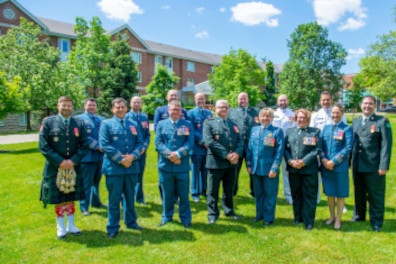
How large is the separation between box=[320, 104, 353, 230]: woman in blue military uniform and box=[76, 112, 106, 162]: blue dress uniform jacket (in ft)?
14.3

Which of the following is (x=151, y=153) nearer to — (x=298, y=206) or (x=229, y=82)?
(x=298, y=206)

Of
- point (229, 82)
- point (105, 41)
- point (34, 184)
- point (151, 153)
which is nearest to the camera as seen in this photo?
point (34, 184)

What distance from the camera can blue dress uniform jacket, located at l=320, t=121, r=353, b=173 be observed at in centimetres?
445

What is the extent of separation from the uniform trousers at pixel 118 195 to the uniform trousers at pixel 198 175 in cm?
187

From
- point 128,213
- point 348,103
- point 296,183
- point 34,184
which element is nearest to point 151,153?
point 34,184

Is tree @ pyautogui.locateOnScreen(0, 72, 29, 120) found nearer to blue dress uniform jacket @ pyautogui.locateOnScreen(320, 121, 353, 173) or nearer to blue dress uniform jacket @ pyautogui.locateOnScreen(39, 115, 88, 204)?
blue dress uniform jacket @ pyautogui.locateOnScreen(39, 115, 88, 204)

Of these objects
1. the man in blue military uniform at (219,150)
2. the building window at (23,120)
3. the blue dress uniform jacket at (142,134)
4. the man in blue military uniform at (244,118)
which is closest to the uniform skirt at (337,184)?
the man in blue military uniform at (219,150)

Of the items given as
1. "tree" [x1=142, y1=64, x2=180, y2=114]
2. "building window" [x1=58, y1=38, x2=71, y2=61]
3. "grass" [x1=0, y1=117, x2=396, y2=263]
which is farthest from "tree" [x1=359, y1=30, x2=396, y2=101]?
"building window" [x1=58, y1=38, x2=71, y2=61]

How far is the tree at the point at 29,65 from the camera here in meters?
18.0

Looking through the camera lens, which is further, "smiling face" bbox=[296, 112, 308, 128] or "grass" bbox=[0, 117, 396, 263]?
"smiling face" bbox=[296, 112, 308, 128]

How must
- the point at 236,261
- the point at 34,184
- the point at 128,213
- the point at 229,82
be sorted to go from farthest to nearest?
the point at 229,82, the point at 34,184, the point at 128,213, the point at 236,261

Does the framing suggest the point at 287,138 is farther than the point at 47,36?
No

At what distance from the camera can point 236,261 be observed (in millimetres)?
3617

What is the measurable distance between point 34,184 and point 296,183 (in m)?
7.19
